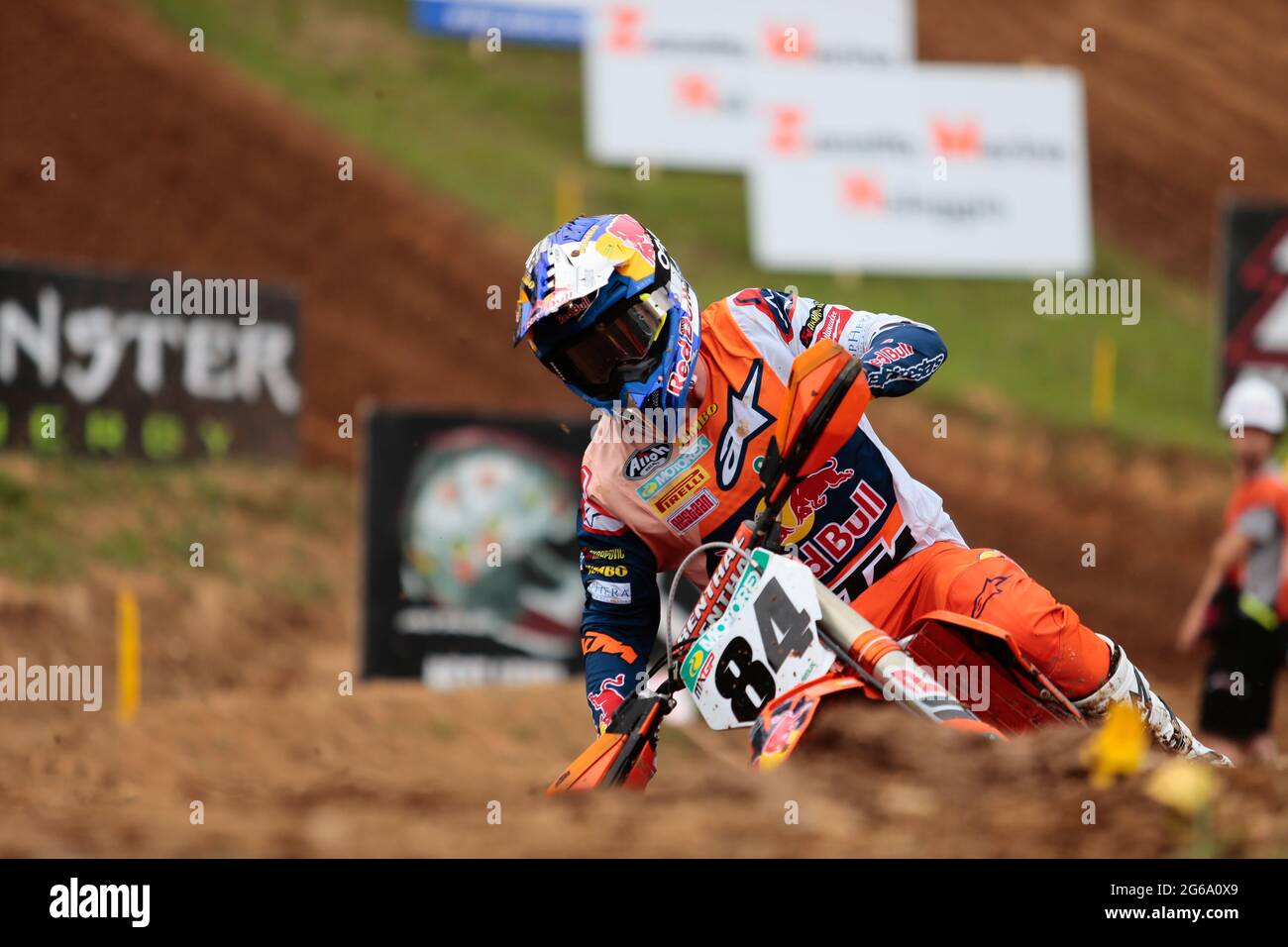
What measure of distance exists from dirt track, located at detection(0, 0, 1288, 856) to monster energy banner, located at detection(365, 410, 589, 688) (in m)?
0.51

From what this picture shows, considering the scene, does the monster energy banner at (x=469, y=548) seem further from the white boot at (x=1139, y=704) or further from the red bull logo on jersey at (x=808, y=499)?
the white boot at (x=1139, y=704)

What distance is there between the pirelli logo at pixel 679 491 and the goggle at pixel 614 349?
0.40 m

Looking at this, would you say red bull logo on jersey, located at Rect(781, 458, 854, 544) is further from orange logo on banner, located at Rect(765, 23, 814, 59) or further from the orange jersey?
orange logo on banner, located at Rect(765, 23, 814, 59)

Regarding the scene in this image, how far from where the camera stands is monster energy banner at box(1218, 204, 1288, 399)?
15.2 m

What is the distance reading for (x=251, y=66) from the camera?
22406 millimetres

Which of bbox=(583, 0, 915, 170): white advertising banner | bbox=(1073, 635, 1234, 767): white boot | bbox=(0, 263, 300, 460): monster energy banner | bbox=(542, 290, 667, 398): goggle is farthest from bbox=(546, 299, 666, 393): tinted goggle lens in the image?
bbox=(583, 0, 915, 170): white advertising banner

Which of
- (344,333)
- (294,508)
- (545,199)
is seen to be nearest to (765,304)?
(294,508)

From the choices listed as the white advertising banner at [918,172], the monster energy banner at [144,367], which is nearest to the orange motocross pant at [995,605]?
the monster energy banner at [144,367]

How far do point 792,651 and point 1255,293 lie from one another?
1212 cm

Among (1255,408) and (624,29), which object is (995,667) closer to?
(1255,408)

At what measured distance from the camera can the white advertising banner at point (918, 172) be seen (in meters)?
20.4

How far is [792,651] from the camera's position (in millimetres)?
4684

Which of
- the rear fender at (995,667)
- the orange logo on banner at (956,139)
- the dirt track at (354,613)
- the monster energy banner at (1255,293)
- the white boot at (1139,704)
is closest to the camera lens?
the dirt track at (354,613)

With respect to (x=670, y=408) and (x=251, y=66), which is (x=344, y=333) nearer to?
(x=251, y=66)
